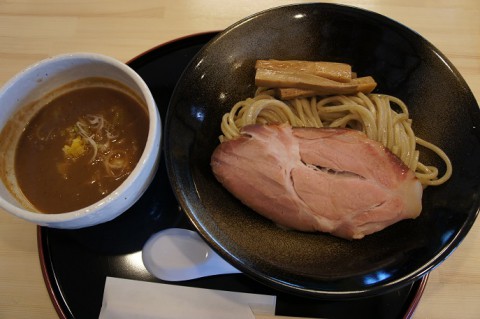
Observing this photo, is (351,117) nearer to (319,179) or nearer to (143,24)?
(319,179)

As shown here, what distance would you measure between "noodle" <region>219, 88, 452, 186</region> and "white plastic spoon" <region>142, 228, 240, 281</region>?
1.46ft

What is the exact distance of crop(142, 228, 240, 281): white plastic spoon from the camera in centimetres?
134

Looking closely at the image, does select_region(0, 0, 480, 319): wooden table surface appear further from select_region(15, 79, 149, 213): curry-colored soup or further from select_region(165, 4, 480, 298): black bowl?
select_region(15, 79, 149, 213): curry-colored soup

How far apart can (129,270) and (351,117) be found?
1134 millimetres

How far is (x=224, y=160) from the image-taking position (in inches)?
55.9

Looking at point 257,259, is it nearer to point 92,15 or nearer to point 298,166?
point 298,166

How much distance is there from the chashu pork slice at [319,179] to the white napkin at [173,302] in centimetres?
32

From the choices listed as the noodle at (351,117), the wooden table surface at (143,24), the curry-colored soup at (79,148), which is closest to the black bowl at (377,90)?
the noodle at (351,117)

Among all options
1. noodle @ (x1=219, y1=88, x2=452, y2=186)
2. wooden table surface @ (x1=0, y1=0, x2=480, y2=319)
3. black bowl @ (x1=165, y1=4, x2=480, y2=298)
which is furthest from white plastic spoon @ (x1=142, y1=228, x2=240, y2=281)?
wooden table surface @ (x1=0, y1=0, x2=480, y2=319)

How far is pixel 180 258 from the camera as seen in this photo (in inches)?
53.5

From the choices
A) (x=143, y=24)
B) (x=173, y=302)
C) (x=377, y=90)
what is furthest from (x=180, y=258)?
(x=143, y=24)

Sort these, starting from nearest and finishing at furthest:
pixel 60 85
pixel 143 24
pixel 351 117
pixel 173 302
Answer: pixel 173 302 → pixel 60 85 → pixel 351 117 → pixel 143 24

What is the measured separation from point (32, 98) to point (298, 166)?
41.8 inches

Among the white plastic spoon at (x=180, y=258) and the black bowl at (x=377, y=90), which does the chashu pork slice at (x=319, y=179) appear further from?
the white plastic spoon at (x=180, y=258)
